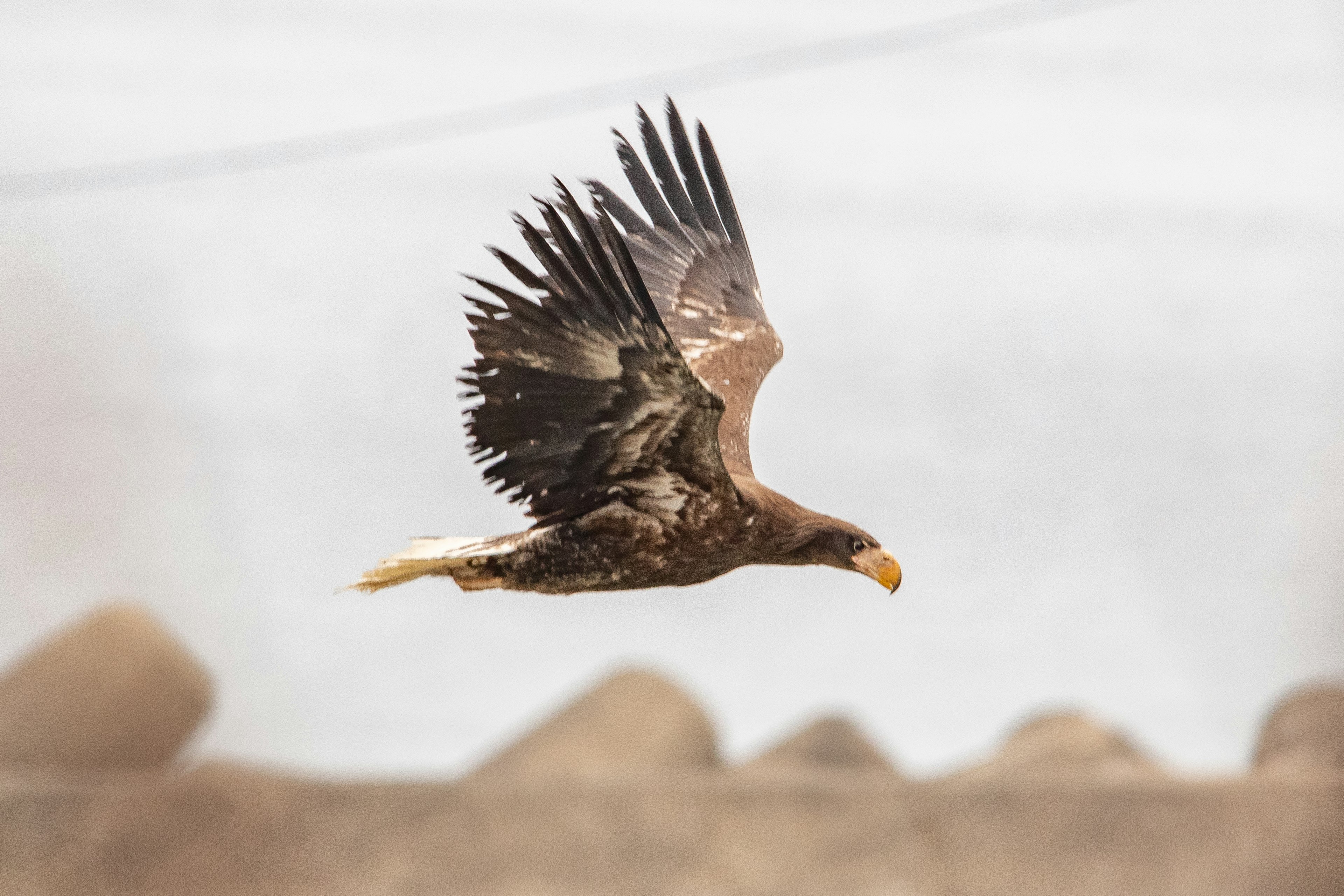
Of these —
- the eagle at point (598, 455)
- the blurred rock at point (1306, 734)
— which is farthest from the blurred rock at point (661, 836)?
the eagle at point (598, 455)

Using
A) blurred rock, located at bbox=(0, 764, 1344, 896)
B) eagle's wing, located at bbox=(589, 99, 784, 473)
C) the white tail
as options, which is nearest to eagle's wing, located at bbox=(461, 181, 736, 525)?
the white tail

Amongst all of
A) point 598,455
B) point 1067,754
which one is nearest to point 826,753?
point 1067,754

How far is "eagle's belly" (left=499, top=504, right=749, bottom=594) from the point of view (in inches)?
96.7

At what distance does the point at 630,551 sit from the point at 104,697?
7.01 m

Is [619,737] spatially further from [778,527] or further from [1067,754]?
[778,527]

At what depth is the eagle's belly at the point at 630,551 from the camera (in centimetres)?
246

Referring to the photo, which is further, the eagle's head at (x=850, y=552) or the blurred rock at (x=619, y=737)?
the blurred rock at (x=619, y=737)

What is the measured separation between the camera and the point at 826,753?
29.5 ft

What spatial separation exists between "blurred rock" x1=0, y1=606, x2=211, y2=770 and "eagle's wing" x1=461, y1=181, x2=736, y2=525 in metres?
6.82

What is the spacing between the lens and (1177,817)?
808 centimetres

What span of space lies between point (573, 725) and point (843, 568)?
21.6 ft

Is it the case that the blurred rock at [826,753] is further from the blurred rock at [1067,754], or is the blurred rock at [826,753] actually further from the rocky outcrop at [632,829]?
the blurred rock at [1067,754]

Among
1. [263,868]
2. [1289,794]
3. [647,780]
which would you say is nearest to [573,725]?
[647,780]

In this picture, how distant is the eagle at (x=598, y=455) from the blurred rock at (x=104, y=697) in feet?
21.5
